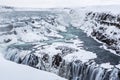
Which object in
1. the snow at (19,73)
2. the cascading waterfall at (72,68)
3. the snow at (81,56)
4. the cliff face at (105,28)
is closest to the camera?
the snow at (19,73)

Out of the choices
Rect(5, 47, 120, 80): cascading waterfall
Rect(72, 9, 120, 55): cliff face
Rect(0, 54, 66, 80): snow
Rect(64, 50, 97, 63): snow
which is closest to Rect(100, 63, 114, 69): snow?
Rect(5, 47, 120, 80): cascading waterfall

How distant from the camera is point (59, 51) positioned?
18.4 meters

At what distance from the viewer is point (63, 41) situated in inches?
881

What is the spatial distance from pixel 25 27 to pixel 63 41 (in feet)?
21.6

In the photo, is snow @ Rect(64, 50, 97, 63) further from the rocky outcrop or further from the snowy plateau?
the rocky outcrop

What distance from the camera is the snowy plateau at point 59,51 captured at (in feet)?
49.6

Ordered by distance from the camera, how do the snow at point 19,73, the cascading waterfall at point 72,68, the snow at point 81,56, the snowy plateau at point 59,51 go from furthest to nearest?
the snow at point 81,56 → the snowy plateau at point 59,51 → the cascading waterfall at point 72,68 → the snow at point 19,73

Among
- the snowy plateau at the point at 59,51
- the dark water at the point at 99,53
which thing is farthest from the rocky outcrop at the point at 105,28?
the dark water at the point at 99,53

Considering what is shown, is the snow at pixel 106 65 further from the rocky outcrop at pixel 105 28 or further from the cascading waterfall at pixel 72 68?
the rocky outcrop at pixel 105 28

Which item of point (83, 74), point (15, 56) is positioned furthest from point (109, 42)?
point (15, 56)

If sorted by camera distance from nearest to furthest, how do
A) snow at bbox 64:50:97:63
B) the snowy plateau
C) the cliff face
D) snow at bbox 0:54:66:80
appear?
snow at bbox 0:54:66:80 → the snowy plateau → snow at bbox 64:50:97:63 → the cliff face

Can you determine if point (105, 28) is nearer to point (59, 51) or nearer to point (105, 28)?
point (105, 28)

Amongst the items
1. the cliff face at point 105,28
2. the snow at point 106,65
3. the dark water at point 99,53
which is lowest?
the dark water at point 99,53

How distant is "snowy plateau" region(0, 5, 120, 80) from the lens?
15133 mm
